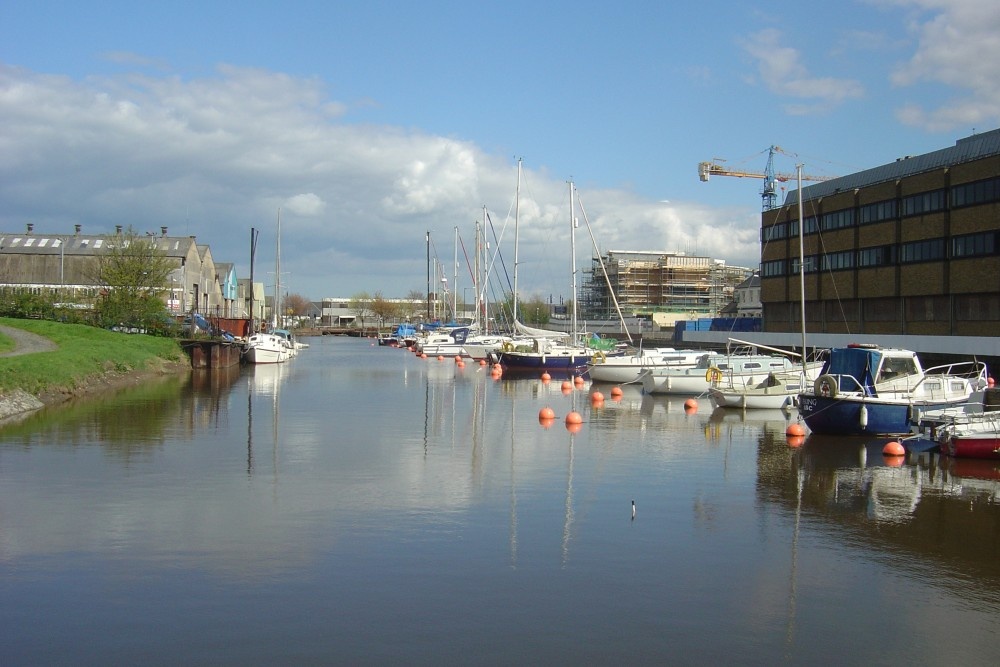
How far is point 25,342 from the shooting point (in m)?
48.8

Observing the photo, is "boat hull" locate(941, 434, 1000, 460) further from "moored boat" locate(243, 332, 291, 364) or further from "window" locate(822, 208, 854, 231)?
"moored boat" locate(243, 332, 291, 364)

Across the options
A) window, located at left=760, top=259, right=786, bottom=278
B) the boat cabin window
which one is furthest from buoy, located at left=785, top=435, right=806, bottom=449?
window, located at left=760, top=259, right=786, bottom=278

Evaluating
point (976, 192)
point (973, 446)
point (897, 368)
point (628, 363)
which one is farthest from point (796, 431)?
point (976, 192)

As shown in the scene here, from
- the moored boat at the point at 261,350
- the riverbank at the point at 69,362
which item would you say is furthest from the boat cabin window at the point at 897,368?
the moored boat at the point at 261,350

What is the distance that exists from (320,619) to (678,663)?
15.2 ft

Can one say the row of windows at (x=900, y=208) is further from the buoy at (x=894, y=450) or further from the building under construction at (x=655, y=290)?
the building under construction at (x=655, y=290)

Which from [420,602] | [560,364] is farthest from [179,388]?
[420,602]

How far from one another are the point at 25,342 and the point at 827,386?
40391mm

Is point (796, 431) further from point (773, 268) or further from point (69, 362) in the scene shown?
point (773, 268)

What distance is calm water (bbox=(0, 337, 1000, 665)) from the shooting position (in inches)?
452

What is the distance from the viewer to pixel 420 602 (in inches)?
504

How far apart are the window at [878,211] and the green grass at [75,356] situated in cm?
5134

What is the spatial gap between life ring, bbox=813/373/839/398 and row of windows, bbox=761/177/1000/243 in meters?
34.7

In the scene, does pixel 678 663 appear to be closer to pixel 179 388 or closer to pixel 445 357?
pixel 179 388
